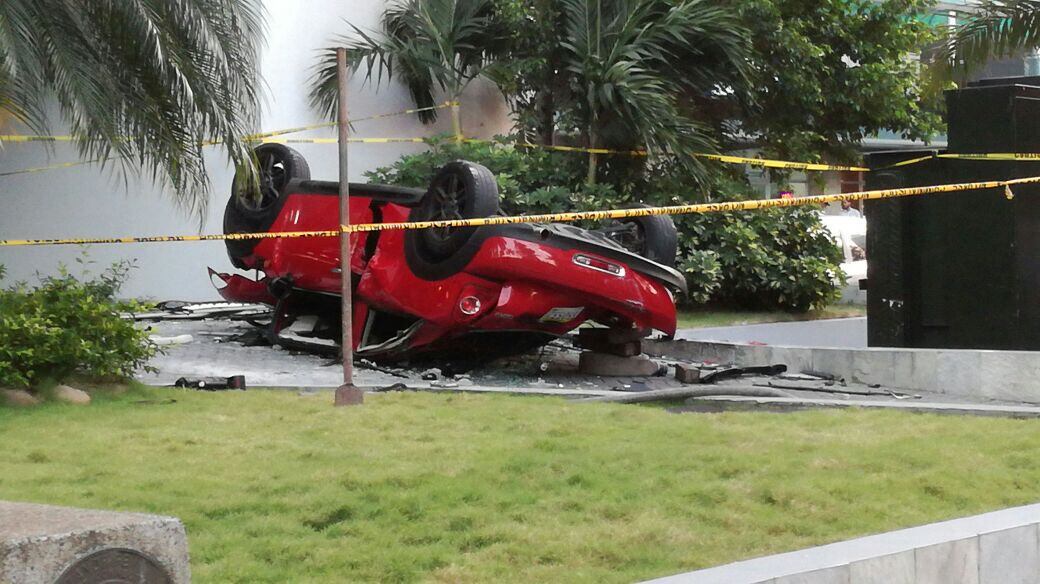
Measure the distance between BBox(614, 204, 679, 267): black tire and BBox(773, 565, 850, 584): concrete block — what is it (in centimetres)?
776

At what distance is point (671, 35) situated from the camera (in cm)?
1928

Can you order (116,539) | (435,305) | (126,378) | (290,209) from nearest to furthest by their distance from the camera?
(116,539) < (126,378) < (435,305) < (290,209)

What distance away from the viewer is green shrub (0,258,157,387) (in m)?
8.87

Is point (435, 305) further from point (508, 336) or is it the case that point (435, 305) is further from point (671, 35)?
point (671, 35)

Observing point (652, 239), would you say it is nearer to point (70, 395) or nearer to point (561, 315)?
point (561, 315)

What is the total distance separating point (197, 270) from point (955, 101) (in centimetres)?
1105

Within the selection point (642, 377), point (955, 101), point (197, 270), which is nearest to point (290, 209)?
point (642, 377)

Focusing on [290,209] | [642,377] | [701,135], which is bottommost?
[642,377]

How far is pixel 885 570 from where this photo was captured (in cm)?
499

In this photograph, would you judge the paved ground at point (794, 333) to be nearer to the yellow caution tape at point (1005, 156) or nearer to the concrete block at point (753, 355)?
the concrete block at point (753, 355)

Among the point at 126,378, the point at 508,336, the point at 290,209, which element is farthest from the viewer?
the point at 290,209

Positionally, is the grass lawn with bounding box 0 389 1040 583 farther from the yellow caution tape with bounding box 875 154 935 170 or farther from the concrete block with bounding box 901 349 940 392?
the yellow caution tape with bounding box 875 154 935 170

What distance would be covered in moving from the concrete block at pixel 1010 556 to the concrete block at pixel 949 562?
0.16 feet

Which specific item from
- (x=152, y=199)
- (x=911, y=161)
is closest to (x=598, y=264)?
(x=911, y=161)
